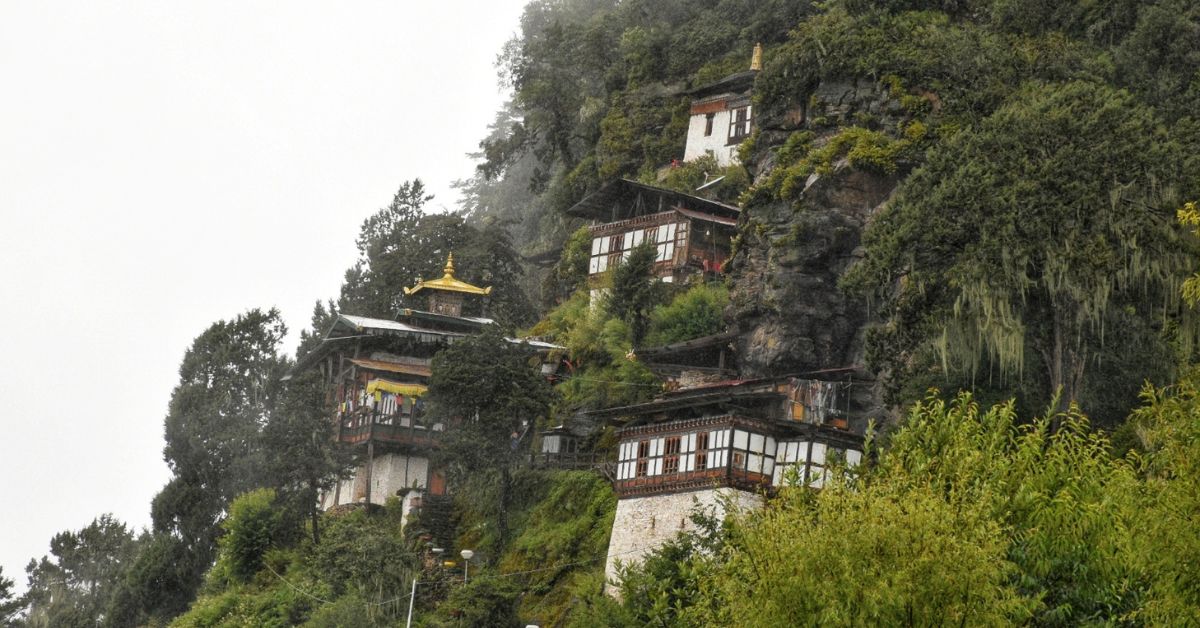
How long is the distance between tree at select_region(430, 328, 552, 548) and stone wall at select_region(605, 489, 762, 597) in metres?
6.82

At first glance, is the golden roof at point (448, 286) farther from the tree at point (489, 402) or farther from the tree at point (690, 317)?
the tree at point (489, 402)

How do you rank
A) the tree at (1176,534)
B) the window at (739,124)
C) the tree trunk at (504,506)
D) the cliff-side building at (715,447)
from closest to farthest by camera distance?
the tree at (1176,534) < the cliff-side building at (715,447) < the tree trunk at (504,506) < the window at (739,124)

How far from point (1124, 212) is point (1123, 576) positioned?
58.1 ft

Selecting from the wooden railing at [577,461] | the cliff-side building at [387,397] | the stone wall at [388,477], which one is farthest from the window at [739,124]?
the wooden railing at [577,461]

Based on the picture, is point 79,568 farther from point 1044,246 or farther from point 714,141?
point 1044,246

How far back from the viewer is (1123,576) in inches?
1180

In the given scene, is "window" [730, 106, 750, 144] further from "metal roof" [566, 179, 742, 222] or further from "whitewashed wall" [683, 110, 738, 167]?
"metal roof" [566, 179, 742, 222]

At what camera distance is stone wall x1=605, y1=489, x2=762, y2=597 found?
51.9m

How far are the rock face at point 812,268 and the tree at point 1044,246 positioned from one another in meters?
9.41

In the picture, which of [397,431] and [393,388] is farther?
[393,388]

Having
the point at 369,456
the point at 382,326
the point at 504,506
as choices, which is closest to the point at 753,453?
the point at 504,506

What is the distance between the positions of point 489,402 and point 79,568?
4026 cm

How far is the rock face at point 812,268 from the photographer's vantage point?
58594mm

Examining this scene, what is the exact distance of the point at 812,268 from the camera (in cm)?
5959
